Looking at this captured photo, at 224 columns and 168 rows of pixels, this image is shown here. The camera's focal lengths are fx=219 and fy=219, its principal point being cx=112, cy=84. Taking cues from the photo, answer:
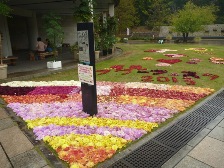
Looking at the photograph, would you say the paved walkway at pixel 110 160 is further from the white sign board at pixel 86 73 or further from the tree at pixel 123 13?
the tree at pixel 123 13

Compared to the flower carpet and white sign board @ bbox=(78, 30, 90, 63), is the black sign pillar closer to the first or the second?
white sign board @ bbox=(78, 30, 90, 63)

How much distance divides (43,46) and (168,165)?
44.7ft

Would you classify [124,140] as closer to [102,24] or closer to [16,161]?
[16,161]

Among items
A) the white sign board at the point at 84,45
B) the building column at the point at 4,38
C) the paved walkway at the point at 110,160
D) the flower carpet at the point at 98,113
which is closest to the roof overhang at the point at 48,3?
the building column at the point at 4,38

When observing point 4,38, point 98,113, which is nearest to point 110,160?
point 98,113

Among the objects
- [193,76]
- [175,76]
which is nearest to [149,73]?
[175,76]

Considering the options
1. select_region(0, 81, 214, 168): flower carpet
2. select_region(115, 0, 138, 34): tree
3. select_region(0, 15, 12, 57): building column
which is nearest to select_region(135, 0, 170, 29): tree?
select_region(115, 0, 138, 34): tree

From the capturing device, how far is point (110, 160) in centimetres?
373

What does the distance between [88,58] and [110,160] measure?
230 cm

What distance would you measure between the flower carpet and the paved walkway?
0.17m

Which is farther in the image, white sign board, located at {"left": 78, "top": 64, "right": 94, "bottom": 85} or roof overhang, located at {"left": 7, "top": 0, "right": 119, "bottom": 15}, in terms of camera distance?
roof overhang, located at {"left": 7, "top": 0, "right": 119, "bottom": 15}

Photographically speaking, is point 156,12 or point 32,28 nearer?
point 32,28

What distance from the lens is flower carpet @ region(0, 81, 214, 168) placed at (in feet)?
13.4

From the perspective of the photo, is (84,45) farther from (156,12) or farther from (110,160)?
(156,12)
